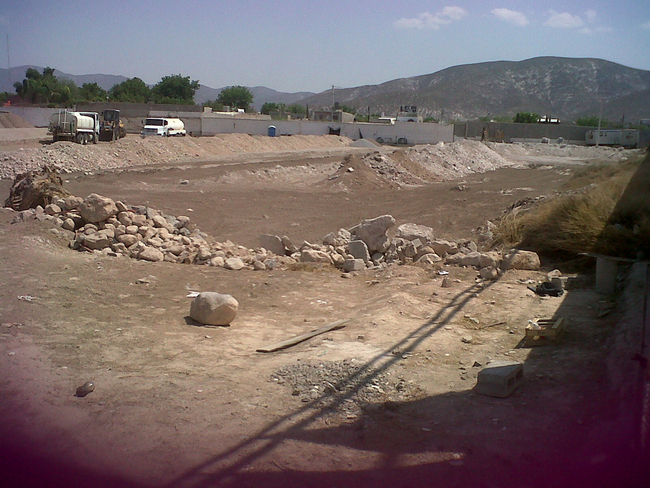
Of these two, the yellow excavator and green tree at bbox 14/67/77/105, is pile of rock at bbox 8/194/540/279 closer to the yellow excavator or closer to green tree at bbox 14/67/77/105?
the yellow excavator

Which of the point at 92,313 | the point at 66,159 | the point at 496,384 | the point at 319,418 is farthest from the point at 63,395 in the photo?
the point at 66,159

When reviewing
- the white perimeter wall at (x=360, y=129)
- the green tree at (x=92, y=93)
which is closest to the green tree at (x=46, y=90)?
the green tree at (x=92, y=93)

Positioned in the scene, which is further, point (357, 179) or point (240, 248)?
point (357, 179)

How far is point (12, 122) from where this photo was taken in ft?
170

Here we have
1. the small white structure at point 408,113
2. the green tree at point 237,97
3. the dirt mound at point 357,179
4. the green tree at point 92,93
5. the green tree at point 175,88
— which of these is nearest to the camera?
the dirt mound at point 357,179

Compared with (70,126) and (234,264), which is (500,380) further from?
(70,126)

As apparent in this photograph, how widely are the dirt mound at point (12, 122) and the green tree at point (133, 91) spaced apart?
37308mm

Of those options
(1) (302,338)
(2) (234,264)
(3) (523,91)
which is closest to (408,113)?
(3) (523,91)

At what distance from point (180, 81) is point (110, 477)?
4129 inches

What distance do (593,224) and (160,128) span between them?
38190 mm

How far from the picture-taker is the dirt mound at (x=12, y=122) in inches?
1996

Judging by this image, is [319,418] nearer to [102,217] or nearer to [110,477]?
[110,477]

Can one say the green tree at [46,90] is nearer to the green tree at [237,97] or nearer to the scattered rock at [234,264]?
the green tree at [237,97]

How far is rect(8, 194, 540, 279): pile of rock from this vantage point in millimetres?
10828
